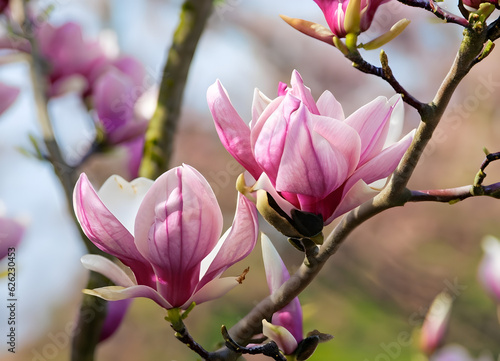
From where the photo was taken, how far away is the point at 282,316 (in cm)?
43

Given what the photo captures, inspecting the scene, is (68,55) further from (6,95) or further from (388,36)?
(388,36)

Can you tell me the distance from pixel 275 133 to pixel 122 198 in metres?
0.16

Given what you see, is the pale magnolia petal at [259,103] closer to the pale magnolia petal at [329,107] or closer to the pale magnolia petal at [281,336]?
the pale magnolia petal at [329,107]

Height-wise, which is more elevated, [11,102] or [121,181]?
[121,181]

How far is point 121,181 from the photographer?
0.48m

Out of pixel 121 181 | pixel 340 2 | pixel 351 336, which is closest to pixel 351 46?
pixel 340 2

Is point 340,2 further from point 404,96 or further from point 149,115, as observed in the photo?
point 149,115

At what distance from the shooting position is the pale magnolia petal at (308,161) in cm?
38

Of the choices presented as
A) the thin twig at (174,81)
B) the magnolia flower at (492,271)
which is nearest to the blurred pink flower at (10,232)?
the thin twig at (174,81)

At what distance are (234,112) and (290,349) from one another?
18cm

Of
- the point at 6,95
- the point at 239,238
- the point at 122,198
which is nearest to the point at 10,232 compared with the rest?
the point at 6,95

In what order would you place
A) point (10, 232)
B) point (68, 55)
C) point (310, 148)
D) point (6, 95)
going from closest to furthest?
point (310, 148)
point (10, 232)
point (6, 95)
point (68, 55)

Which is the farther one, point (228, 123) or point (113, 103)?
point (113, 103)

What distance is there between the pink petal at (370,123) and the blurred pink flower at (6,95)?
0.68m
